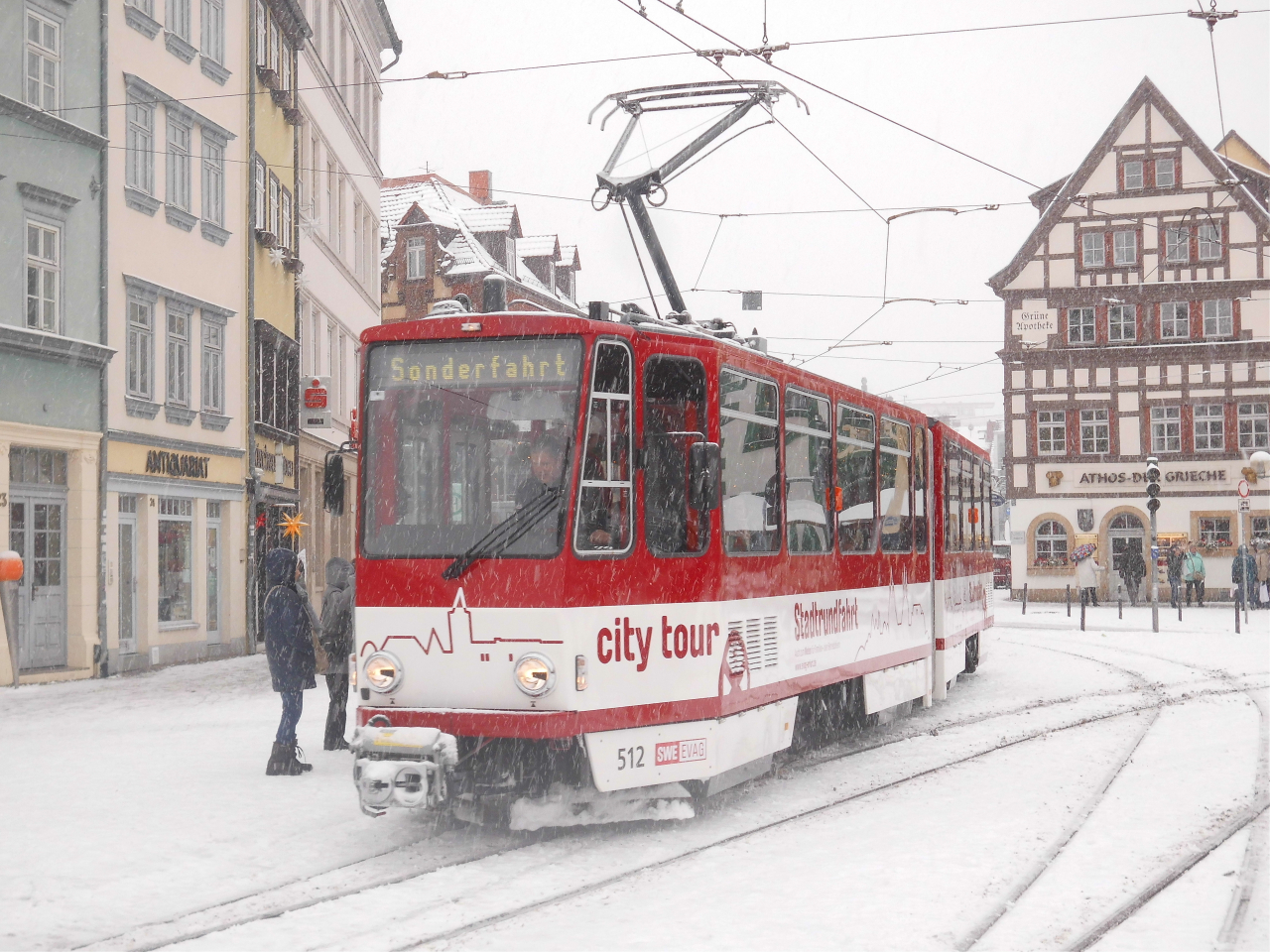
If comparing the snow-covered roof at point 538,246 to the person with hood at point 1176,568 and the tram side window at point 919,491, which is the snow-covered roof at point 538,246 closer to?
the person with hood at point 1176,568

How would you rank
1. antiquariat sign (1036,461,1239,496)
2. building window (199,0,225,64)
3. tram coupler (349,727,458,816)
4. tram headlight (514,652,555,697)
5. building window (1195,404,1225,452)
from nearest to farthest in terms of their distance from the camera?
tram coupler (349,727,458,816)
tram headlight (514,652,555,697)
building window (199,0,225,64)
antiquariat sign (1036,461,1239,496)
building window (1195,404,1225,452)

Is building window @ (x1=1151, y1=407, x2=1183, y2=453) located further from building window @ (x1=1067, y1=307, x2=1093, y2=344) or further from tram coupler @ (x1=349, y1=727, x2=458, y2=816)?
tram coupler @ (x1=349, y1=727, x2=458, y2=816)

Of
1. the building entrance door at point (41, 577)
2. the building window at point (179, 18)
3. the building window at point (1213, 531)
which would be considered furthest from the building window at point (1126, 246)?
the building entrance door at point (41, 577)

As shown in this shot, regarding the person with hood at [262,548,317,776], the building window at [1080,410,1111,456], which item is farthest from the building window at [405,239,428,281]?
the person with hood at [262,548,317,776]

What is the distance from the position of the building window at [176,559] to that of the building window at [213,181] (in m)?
4.89

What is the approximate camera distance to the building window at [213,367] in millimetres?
24531

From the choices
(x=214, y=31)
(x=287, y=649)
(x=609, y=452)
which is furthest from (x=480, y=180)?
(x=609, y=452)

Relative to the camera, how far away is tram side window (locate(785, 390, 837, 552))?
10.5 m

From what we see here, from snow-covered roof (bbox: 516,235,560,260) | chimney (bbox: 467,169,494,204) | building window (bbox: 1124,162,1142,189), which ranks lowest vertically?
building window (bbox: 1124,162,1142,189)

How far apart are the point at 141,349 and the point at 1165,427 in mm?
32455

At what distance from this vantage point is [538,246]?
190 feet

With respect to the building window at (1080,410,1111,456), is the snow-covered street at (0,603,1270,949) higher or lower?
lower

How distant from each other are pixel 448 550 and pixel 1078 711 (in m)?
8.86

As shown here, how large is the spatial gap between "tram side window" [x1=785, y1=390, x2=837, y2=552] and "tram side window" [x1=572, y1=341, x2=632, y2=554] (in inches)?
81.0
